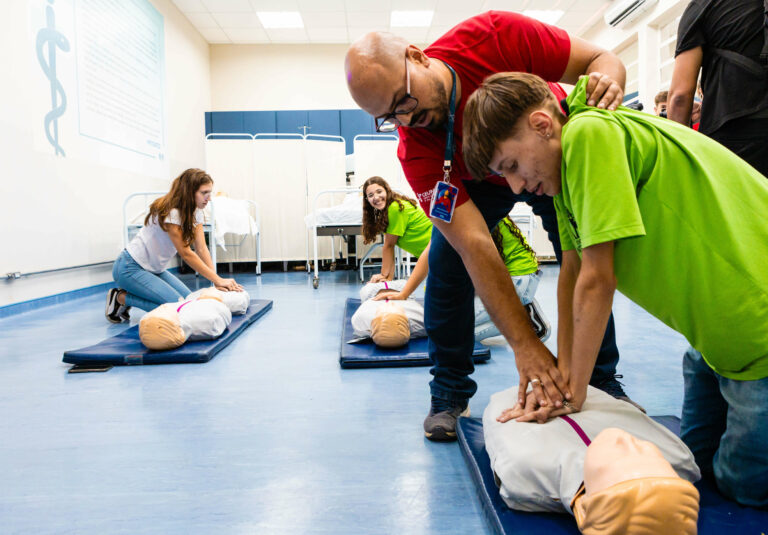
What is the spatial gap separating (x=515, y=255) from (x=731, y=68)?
1011 mm

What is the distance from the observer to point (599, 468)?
0.70 meters

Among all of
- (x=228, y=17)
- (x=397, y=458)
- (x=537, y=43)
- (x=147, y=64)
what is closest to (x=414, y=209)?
(x=537, y=43)

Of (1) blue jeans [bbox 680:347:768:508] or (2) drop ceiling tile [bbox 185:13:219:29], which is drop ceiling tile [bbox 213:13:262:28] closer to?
(2) drop ceiling tile [bbox 185:13:219:29]

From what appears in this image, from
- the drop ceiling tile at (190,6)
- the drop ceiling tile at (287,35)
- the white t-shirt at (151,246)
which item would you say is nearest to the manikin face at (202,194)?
the white t-shirt at (151,246)

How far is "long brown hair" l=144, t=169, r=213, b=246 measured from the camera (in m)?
2.72

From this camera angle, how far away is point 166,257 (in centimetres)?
299

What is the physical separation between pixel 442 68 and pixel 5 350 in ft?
7.80

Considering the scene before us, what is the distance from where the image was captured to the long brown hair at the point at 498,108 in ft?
2.67

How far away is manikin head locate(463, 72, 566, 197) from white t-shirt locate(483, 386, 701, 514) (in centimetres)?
Result: 44

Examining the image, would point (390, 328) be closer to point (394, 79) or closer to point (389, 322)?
point (389, 322)

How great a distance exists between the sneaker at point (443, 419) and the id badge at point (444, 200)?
51 cm

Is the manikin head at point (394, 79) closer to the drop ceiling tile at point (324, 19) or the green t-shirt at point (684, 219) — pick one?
the green t-shirt at point (684, 219)

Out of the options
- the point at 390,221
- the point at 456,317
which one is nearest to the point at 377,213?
the point at 390,221

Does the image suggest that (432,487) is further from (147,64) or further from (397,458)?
(147,64)
